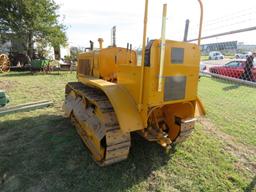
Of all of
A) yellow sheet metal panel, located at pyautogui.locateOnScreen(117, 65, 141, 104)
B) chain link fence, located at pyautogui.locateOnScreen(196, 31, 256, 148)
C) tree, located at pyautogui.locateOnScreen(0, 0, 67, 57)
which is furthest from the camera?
tree, located at pyautogui.locateOnScreen(0, 0, 67, 57)

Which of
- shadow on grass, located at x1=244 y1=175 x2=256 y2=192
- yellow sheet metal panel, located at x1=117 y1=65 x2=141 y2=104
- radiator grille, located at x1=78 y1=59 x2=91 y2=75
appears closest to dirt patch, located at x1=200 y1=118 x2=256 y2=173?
shadow on grass, located at x1=244 y1=175 x2=256 y2=192

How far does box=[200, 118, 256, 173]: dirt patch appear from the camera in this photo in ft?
11.8

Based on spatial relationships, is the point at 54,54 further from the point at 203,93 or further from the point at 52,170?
the point at 52,170

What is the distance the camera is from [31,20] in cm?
1716

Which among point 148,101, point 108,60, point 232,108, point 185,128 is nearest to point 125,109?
point 148,101

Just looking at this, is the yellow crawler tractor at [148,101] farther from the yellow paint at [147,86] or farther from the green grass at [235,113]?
the green grass at [235,113]

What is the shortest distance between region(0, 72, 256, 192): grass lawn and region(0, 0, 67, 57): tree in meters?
14.4

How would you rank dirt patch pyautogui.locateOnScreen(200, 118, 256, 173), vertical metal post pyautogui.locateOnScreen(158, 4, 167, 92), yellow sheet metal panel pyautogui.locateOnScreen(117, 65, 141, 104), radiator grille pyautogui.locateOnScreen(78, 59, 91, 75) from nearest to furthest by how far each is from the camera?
vertical metal post pyautogui.locateOnScreen(158, 4, 167, 92), yellow sheet metal panel pyautogui.locateOnScreen(117, 65, 141, 104), dirt patch pyautogui.locateOnScreen(200, 118, 256, 173), radiator grille pyautogui.locateOnScreen(78, 59, 91, 75)

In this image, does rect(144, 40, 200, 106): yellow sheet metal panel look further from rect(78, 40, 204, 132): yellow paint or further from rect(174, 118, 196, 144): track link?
rect(174, 118, 196, 144): track link

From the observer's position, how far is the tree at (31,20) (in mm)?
16672

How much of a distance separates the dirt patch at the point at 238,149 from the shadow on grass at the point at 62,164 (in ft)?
4.05

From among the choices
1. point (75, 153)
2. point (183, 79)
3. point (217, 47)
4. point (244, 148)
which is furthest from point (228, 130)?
point (75, 153)

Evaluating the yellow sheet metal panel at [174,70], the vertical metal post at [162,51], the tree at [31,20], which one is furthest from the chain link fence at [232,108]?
the tree at [31,20]

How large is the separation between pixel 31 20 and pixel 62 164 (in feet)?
55.1
